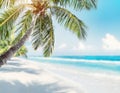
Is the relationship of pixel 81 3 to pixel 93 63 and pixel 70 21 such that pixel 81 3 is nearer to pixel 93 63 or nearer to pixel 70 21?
pixel 70 21

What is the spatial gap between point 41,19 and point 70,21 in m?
0.90

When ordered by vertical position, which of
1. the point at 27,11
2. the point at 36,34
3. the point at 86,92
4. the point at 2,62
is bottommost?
the point at 86,92

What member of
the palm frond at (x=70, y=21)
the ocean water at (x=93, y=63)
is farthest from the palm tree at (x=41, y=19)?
the ocean water at (x=93, y=63)

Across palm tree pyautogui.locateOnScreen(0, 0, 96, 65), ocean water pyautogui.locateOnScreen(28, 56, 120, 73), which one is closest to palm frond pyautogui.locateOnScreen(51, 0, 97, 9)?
palm tree pyautogui.locateOnScreen(0, 0, 96, 65)

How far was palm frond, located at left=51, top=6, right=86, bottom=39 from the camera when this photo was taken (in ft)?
32.1

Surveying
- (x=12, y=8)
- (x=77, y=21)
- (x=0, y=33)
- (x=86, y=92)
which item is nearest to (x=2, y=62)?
(x=0, y=33)

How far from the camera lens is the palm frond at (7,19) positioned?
9453mm

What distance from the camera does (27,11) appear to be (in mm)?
10227

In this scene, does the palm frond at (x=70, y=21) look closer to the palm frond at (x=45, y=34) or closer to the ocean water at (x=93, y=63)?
the palm frond at (x=45, y=34)

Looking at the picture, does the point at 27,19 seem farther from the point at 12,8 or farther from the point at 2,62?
the point at 2,62

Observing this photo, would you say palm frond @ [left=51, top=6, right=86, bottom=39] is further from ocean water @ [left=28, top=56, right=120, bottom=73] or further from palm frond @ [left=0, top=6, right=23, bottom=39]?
ocean water @ [left=28, top=56, right=120, bottom=73]

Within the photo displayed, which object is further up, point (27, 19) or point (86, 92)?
point (27, 19)

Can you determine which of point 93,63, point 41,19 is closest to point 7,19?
point 41,19

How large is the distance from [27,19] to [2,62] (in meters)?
2.62
